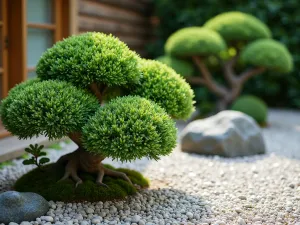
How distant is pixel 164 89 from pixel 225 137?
69.9 inches

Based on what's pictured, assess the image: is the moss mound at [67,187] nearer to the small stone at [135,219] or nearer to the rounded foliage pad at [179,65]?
the small stone at [135,219]

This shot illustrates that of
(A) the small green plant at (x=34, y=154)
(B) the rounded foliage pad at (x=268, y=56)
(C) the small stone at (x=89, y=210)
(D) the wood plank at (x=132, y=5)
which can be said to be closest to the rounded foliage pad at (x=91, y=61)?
(A) the small green plant at (x=34, y=154)

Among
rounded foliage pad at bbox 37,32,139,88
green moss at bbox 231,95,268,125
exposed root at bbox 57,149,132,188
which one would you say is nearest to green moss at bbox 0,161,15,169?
exposed root at bbox 57,149,132,188

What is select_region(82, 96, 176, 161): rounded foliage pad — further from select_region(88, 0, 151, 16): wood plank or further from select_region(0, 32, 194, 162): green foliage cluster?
select_region(88, 0, 151, 16): wood plank

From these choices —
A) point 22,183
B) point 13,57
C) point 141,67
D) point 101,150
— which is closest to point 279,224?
point 101,150

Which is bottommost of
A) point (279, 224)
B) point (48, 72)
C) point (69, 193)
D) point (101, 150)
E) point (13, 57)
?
point (279, 224)

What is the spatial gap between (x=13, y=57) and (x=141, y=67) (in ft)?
6.97

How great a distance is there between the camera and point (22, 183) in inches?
126

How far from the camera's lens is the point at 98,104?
9.86 feet

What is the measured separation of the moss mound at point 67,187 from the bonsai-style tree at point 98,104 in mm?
63

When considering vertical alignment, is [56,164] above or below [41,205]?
above

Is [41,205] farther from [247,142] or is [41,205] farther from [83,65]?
[247,142]

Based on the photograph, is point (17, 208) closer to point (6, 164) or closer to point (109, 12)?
point (6, 164)

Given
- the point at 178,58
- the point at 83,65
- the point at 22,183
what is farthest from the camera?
the point at 178,58
